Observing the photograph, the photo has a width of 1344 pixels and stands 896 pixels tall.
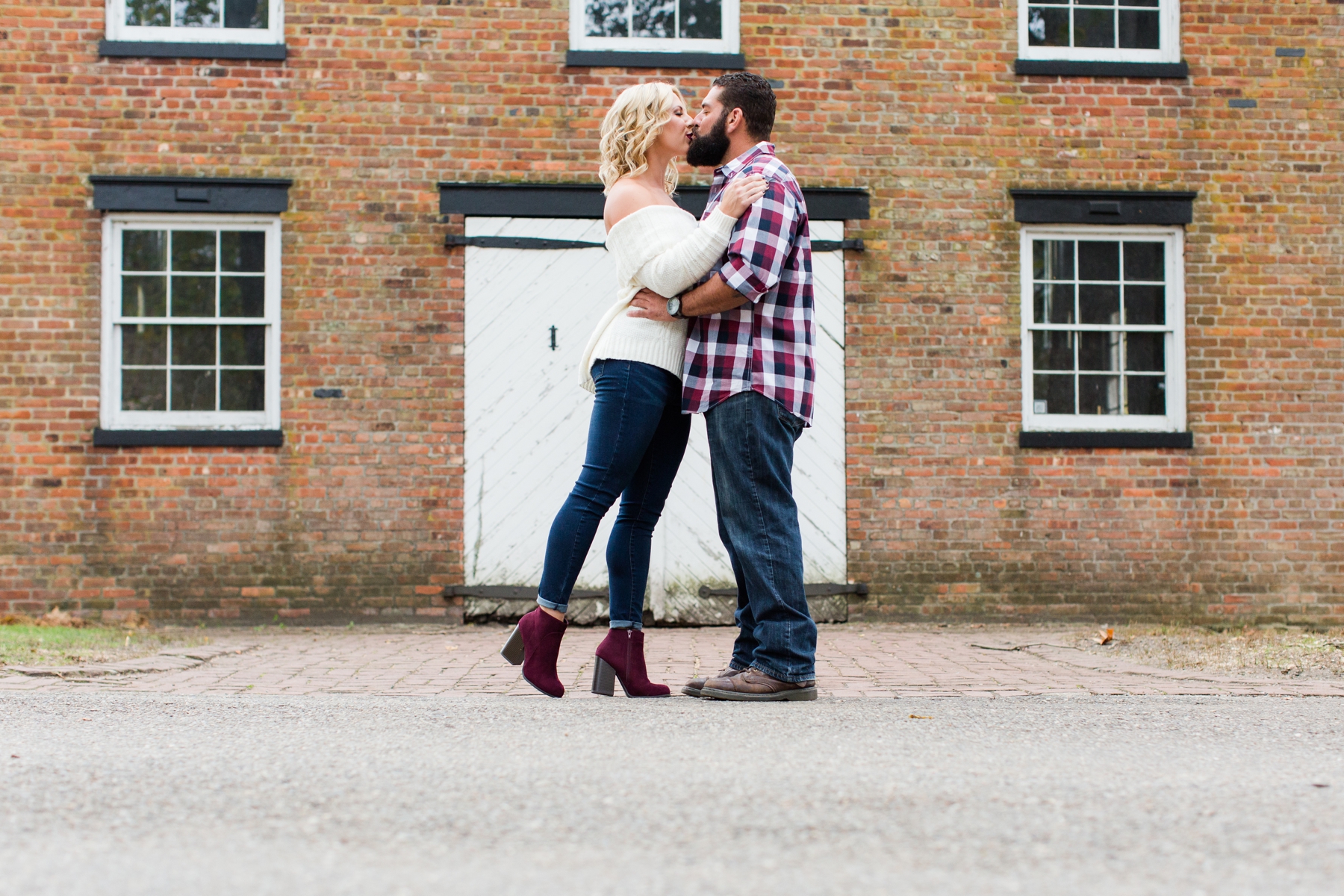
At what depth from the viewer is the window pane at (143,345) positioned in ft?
27.8

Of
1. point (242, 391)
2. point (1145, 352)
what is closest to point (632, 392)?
point (242, 391)

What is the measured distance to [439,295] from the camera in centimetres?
848

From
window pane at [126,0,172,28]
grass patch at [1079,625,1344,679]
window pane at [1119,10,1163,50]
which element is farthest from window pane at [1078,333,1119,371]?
window pane at [126,0,172,28]

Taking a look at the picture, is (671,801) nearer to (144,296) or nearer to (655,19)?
(144,296)

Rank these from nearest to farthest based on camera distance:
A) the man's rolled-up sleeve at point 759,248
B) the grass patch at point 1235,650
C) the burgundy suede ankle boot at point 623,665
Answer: the man's rolled-up sleeve at point 759,248 → the burgundy suede ankle boot at point 623,665 → the grass patch at point 1235,650

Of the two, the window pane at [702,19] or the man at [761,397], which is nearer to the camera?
the man at [761,397]

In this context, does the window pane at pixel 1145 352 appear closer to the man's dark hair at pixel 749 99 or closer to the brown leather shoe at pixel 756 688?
the man's dark hair at pixel 749 99

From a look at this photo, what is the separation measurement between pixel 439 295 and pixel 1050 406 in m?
4.29

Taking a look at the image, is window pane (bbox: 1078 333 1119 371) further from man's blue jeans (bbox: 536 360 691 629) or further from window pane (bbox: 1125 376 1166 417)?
man's blue jeans (bbox: 536 360 691 629)

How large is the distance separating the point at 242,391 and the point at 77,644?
2455 millimetres

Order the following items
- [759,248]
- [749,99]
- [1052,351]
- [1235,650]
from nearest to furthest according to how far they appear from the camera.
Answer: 1. [759,248]
2. [749,99]
3. [1235,650]
4. [1052,351]

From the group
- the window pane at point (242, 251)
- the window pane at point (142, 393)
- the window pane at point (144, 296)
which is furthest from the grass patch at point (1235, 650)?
the window pane at point (144, 296)

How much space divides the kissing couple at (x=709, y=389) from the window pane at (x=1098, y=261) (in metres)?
5.37

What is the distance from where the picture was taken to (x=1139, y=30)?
357 inches
